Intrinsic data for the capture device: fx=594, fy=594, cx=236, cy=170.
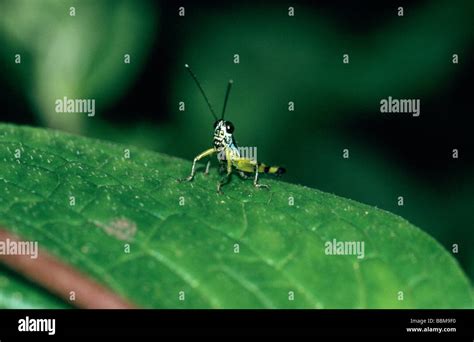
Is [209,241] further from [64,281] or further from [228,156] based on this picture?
[228,156]

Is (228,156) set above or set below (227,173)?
above

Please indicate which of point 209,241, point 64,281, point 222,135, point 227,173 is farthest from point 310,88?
point 64,281

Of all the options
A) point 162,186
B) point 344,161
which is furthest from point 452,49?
point 162,186

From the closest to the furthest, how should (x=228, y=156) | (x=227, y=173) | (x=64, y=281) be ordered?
1. (x=64, y=281)
2. (x=227, y=173)
3. (x=228, y=156)

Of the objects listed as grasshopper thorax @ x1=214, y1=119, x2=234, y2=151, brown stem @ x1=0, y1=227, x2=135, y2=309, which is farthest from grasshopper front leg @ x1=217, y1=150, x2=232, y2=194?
brown stem @ x1=0, y1=227, x2=135, y2=309

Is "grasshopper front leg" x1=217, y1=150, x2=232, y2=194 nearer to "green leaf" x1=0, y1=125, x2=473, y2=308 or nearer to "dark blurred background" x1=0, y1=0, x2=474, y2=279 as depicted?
"green leaf" x1=0, y1=125, x2=473, y2=308
